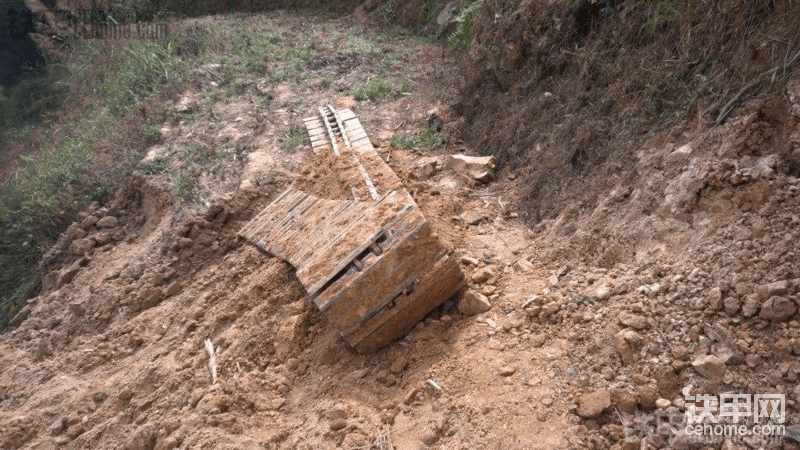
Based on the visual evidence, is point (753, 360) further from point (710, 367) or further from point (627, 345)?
point (627, 345)

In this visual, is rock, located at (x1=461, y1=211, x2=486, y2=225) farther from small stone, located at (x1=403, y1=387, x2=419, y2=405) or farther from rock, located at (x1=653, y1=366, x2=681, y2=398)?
rock, located at (x1=653, y1=366, x2=681, y2=398)

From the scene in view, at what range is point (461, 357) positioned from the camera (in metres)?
3.12

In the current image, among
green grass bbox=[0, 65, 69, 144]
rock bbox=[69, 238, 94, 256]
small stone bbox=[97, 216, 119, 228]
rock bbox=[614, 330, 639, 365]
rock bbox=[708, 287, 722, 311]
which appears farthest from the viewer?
green grass bbox=[0, 65, 69, 144]

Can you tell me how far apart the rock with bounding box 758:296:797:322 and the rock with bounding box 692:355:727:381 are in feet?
1.01

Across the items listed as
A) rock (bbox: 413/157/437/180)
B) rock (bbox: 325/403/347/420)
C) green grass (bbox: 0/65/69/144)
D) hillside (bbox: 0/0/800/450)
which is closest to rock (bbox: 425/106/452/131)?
hillside (bbox: 0/0/800/450)

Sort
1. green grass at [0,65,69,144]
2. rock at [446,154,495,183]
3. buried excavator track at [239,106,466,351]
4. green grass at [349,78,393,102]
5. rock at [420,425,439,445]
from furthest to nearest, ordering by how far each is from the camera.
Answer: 1. green grass at [0,65,69,144]
2. green grass at [349,78,393,102]
3. rock at [446,154,495,183]
4. buried excavator track at [239,106,466,351]
5. rock at [420,425,439,445]

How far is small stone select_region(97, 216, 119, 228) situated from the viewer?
627 cm

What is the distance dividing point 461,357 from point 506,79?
137 inches

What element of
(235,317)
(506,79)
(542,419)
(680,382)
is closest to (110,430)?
(235,317)

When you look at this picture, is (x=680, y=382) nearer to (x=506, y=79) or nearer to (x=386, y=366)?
(x=386, y=366)

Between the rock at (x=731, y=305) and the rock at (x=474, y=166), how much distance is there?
2.63 m

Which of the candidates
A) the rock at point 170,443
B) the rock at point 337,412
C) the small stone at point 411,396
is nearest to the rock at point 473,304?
the small stone at point 411,396

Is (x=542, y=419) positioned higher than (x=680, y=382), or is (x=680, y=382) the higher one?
(x=680, y=382)

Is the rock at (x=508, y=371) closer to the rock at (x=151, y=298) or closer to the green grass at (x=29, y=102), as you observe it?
the rock at (x=151, y=298)
